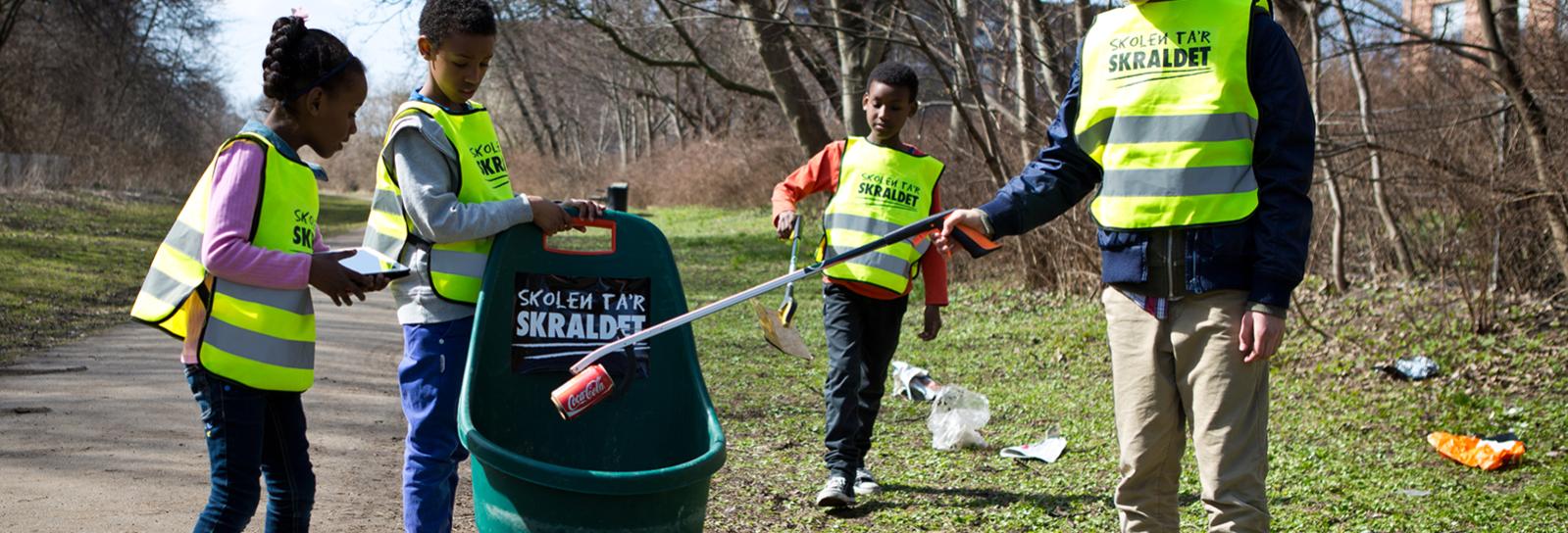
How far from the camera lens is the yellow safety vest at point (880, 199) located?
502 cm

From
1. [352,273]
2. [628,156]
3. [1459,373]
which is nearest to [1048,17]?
[1459,373]

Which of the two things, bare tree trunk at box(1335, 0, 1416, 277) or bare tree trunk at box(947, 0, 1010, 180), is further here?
bare tree trunk at box(947, 0, 1010, 180)

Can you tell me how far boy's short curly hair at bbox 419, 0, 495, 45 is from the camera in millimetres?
3625

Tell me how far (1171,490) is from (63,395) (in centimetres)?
543

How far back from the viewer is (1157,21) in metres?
3.23

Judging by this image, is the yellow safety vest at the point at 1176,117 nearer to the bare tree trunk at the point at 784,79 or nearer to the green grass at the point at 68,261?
the green grass at the point at 68,261

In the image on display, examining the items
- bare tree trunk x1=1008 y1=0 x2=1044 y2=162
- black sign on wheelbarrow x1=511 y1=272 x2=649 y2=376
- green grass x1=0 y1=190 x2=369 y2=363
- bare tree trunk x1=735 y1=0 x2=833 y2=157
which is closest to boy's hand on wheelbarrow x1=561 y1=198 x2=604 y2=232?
black sign on wheelbarrow x1=511 y1=272 x2=649 y2=376

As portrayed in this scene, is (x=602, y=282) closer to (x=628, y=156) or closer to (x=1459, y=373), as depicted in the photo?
(x=1459, y=373)

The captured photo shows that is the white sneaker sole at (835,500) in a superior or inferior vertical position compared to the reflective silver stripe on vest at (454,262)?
inferior

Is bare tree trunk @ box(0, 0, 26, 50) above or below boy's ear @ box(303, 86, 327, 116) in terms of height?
above

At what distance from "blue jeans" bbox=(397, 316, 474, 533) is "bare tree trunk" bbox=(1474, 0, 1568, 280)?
5.99 meters

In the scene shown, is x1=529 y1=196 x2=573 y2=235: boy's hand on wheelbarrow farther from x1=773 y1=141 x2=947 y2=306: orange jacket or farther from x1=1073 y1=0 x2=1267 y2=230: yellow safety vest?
x1=773 y1=141 x2=947 y2=306: orange jacket

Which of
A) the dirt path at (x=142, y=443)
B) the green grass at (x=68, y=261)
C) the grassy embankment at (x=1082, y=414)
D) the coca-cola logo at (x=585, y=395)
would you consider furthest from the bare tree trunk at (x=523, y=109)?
the coca-cola logo at (x=585, y=395)

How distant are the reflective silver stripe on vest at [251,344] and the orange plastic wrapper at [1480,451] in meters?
4.50
